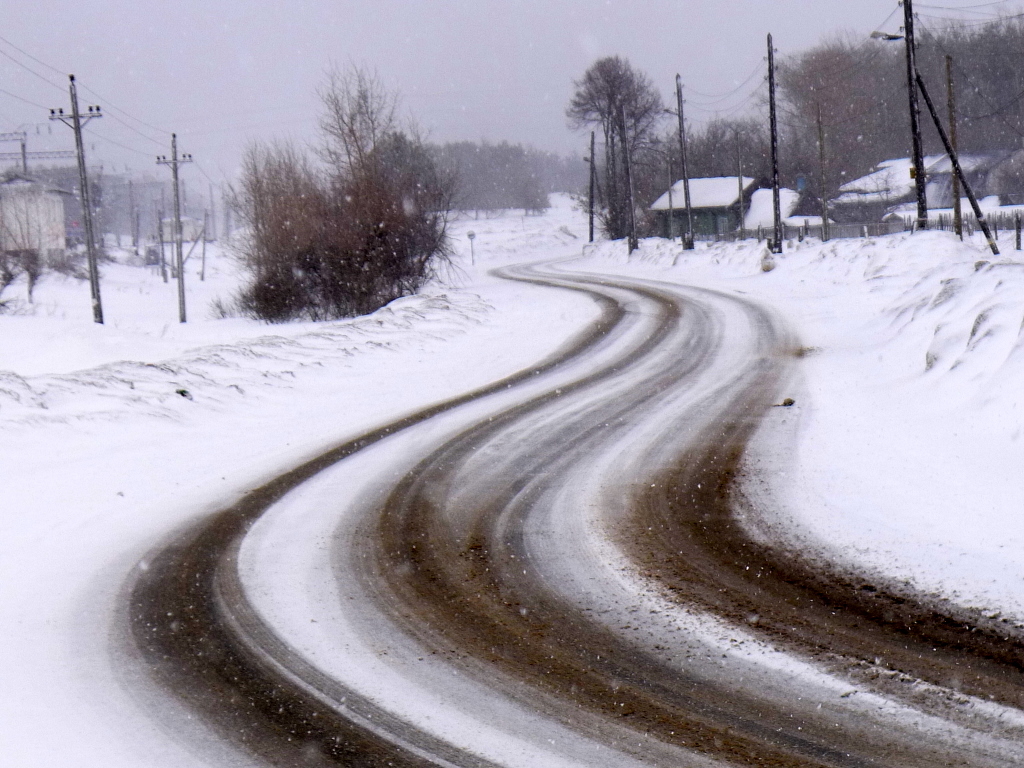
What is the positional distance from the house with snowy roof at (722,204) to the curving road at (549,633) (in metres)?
60.3

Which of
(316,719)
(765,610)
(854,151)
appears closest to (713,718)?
(765,610)

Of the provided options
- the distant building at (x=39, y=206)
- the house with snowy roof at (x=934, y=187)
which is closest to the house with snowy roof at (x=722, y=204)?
the house with snowy roof at (x=934, y=187)

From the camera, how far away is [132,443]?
27.8 feet

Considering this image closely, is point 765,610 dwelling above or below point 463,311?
below

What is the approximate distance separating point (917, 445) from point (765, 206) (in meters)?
61.3

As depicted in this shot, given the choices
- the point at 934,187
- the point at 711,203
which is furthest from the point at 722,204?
the point at 934,187

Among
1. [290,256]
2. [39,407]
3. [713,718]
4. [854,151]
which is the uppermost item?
[854,151]

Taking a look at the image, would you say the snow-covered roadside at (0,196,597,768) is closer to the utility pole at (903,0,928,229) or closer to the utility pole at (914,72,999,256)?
the utility pole at (914,72,999,256)

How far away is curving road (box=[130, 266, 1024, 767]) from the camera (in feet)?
10.7

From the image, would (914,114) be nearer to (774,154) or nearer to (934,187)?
(774,154)

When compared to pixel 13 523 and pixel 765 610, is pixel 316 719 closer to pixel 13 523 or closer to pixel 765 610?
pixel 765 610

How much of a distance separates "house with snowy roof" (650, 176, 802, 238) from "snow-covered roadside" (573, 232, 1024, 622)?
Result: 50923 millimetres

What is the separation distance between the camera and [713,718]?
3.37 m

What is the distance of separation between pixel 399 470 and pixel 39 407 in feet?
13.8
